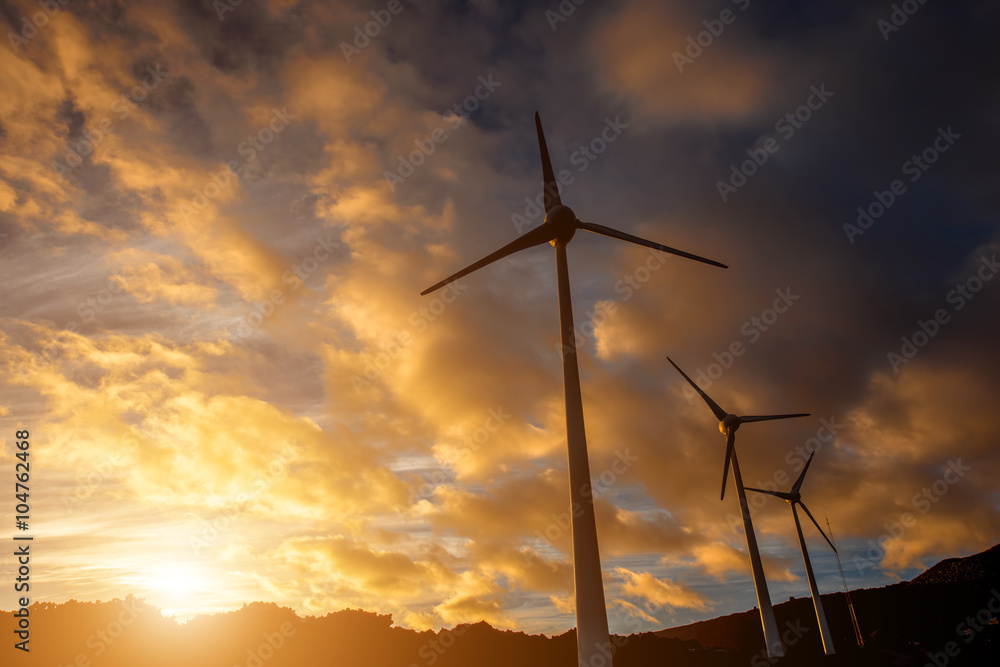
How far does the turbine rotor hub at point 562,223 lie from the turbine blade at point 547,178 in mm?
1483

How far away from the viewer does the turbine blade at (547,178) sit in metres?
45.1

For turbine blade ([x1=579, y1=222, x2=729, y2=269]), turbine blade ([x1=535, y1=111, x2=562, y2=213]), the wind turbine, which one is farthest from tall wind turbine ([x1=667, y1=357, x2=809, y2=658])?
turbine blade ([x1=535, y1=111, x2=562, y2=213])

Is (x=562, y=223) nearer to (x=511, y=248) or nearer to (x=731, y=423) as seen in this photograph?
(x=511, y=248)

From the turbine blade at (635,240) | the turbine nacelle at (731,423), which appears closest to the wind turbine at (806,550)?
the turbine nacelle at (731,423)

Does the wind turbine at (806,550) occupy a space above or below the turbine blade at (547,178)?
below

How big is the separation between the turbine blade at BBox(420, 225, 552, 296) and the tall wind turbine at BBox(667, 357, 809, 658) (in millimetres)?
55154

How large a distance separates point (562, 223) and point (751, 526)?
2481 inches

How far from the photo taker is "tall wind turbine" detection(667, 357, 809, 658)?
76.9 meters

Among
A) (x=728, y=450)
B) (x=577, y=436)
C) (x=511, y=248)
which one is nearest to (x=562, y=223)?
(x=511, y=248)

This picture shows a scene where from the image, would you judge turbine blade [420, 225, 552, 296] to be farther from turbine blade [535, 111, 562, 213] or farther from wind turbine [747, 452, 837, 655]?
wind turbine [747, 452, 837, 655]

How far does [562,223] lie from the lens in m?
41.7

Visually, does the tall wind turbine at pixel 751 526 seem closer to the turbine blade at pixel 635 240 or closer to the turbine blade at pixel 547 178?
→ the turbine blade at pixel 635 240

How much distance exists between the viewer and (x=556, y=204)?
44656mm

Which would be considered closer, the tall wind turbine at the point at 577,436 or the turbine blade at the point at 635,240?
the tall wind turbine at the point at 577,436
